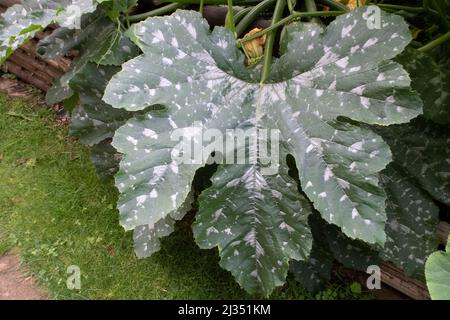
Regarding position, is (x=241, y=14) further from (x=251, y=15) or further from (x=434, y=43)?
(x=434, y=43)

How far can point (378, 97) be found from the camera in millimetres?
1340

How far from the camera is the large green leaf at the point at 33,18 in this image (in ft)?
5.08

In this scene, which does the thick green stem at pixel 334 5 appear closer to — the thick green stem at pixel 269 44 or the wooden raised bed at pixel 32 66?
the thick green stem at pixel 269 44

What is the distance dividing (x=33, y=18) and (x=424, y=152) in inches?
55.6

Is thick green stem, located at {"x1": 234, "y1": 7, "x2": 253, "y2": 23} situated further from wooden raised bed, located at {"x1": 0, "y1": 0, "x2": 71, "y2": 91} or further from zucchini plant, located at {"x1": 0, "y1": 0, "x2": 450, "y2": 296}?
wooden raised bed, located at {"x1": 0, "y1": 0, "x2": 71, "y2": 91}

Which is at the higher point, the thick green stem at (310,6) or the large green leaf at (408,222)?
the thick green stem at (310,6)

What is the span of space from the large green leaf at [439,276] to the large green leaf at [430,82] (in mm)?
679

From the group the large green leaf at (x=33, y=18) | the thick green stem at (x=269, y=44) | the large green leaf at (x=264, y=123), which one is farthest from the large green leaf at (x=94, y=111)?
the thick green stem at (x=269, y=44)

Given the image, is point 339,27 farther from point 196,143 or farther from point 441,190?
point 441,190

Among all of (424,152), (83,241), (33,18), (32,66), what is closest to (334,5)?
(424,152)

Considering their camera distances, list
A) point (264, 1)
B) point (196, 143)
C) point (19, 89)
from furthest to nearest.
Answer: point (19, 89) → point (264, 1) → point (196, 143)

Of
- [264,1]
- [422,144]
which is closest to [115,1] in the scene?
[264,1]

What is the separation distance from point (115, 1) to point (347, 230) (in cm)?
105
